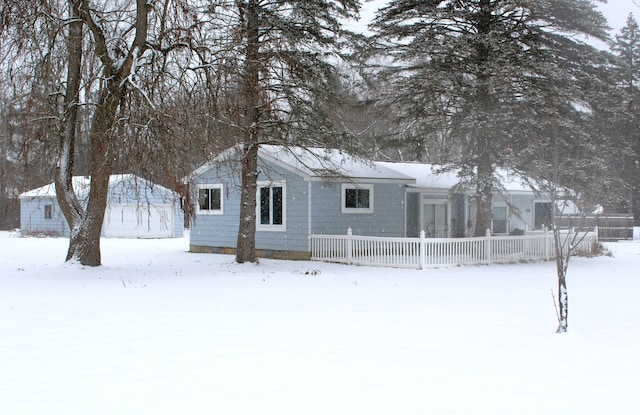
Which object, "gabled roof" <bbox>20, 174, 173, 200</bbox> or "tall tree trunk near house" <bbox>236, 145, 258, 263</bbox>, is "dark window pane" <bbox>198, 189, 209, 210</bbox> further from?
"tall tree trunk near house" <bbox>236, 145, 258, 263</bbox>

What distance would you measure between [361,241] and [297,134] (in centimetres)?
385

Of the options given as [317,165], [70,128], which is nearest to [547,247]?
[317,165]

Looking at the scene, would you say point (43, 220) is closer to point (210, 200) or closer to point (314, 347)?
point (210, 200)

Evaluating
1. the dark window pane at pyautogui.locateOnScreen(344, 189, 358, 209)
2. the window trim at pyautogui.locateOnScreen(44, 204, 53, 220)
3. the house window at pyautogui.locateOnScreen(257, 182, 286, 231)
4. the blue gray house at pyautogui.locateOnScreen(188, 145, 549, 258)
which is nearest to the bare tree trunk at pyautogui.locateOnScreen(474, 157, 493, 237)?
the blue gray house at pyautogui.locateOnScreen(188, 145, 549, 258)

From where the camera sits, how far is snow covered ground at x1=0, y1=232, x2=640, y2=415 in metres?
5.63

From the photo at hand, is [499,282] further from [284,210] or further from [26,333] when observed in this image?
[26,333]

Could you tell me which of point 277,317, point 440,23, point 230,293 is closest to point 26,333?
point 277,317

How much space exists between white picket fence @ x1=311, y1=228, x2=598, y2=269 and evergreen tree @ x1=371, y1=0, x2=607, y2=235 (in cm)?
140

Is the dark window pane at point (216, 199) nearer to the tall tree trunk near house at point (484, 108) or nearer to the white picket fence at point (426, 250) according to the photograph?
the white picket fence at point (426, 250)

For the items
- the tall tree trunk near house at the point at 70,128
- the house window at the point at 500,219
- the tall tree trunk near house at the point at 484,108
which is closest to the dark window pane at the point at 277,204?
the tall tree trunk near house at the point at 484,108

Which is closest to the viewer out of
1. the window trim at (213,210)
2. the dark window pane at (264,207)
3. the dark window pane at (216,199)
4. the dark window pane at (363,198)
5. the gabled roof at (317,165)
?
the gabled roof at (317,165)

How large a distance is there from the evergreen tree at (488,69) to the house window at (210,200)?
23.2 feet

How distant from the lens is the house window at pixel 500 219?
28.0 metres

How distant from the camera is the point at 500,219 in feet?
92.4
